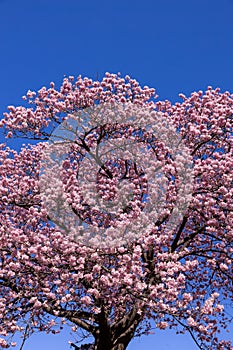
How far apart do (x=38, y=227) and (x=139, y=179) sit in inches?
163

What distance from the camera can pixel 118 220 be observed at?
12539 millimetres

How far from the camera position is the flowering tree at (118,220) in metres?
11.6

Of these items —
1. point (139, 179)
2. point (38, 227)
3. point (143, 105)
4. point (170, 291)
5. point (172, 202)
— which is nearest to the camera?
point (170, 291)

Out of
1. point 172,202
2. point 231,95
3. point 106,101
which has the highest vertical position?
point 231,95

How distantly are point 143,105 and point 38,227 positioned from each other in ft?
20.0

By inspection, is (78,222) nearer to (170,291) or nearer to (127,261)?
(127,261)

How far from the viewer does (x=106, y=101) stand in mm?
15617

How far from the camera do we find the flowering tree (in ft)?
38.2

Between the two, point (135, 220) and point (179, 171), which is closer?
point (135, 220)

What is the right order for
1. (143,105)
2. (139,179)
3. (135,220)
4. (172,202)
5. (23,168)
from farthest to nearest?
(23,168) < (143,105) < (139,179) < (172,202) < (135,220)

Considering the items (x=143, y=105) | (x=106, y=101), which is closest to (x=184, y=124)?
(x=143, y=105)

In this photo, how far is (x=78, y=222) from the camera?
13.5m

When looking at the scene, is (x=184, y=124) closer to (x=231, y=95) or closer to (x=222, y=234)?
(x=231, y=95)

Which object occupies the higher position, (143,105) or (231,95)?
(231,95)
